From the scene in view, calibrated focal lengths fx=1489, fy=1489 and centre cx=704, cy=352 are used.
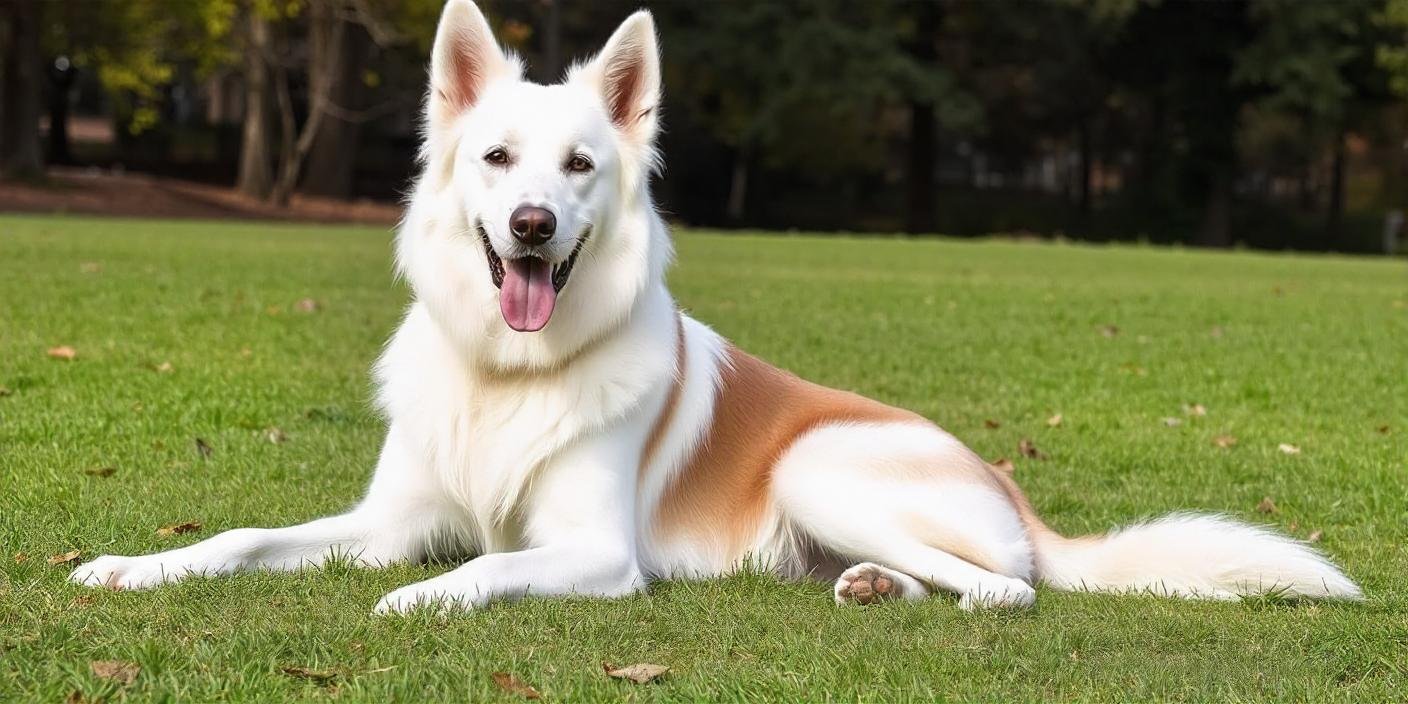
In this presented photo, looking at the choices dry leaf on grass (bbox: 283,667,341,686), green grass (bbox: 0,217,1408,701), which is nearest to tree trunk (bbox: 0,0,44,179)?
green grass (bbox: 0,217,1408,701)

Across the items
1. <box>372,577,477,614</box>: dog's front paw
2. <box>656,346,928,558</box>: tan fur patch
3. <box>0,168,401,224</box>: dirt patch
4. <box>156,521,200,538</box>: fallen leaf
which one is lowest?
<box>156,521,200,538</box>: fallen leaf

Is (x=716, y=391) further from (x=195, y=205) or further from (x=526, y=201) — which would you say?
(x=195, y=205)

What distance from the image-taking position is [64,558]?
4859mm

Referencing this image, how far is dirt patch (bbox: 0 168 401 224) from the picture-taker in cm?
3150

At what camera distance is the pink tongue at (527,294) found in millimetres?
4730

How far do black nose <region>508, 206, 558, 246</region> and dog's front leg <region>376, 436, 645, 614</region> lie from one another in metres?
0.75

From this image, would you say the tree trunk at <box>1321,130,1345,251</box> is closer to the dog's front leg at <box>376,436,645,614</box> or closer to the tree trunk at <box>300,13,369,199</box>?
the tree trunk at <box>300,13,369,199</box>

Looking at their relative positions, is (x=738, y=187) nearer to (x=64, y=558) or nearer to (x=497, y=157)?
(x=497, y=157)

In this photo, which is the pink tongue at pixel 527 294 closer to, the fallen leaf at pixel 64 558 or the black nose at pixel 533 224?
the black nose at pixel 533 224

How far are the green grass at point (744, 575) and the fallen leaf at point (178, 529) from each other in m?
0.07

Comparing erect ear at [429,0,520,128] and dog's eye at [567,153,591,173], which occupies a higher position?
erect ear at [429,0,520,128]

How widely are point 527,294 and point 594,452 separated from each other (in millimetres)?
578

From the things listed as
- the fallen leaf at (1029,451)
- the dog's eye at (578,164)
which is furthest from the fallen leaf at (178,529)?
the fallen leaf at (1029,451)

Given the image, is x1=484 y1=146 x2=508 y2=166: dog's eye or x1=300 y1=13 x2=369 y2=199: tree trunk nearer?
x1=484 y1=146 x2=508 y2=166: dog's eye
